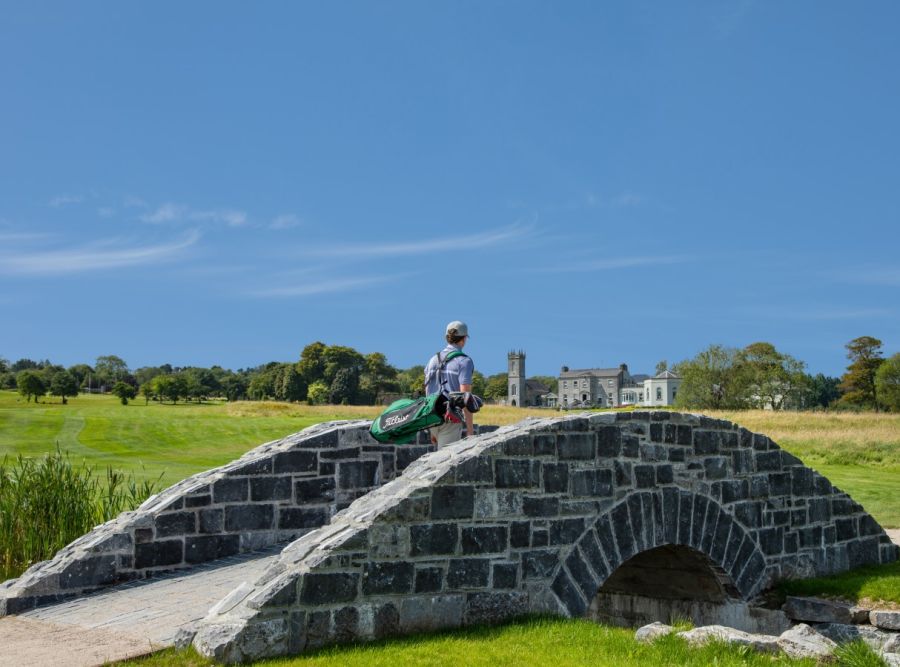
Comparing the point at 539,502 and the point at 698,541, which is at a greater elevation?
the point at 539,502

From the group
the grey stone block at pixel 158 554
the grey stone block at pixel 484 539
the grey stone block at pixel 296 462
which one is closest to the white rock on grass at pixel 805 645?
the grey stone block at pixel 484 539

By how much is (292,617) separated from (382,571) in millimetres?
751

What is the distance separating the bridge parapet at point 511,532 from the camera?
6.25 meters

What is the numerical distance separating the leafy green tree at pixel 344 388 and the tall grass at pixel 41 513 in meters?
71.6

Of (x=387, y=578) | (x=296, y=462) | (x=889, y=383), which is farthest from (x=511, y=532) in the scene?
(x=889, y=383)

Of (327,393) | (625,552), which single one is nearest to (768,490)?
(625,552)

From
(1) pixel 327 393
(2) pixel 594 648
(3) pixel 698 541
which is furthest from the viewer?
(1) pixel 327 393

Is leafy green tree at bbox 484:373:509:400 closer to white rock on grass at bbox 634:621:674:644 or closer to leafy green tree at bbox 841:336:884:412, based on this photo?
leafy green tree at bbox 841:336:884:412

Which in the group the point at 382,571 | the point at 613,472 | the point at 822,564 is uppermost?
A: the point at 613,472

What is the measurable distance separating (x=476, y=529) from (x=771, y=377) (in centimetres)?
6618

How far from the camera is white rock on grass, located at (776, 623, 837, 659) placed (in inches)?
256

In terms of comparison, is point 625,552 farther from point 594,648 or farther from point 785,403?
point 785,403

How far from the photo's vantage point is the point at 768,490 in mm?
10602

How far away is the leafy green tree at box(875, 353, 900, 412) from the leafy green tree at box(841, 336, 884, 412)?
3554mm
